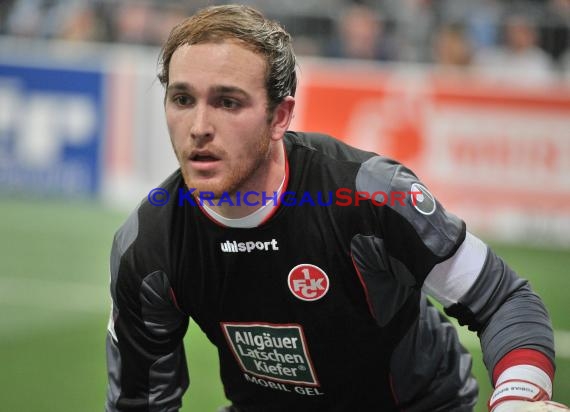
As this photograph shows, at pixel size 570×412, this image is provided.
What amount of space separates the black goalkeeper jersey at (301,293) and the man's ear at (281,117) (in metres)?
0.17

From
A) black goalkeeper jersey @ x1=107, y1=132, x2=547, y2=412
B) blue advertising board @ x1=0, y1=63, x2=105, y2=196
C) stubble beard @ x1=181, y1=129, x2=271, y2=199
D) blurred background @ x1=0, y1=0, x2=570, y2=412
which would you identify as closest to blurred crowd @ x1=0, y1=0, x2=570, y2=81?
blurred background @ x1=0, y1=0, x2=570, y2=412

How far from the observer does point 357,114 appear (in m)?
11.7

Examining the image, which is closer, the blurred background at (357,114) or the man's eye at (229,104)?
the man's eye at (229,104)

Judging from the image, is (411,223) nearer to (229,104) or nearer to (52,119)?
(229,104)

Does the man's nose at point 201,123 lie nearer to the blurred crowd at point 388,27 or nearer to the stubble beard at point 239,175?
the stubble beard at point 239,175

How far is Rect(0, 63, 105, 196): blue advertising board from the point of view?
1241cm

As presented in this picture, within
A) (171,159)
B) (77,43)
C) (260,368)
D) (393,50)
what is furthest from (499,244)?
(260,368)

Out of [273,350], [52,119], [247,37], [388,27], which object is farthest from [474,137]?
[247,37]

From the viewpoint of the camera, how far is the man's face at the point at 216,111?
3127 millimetres

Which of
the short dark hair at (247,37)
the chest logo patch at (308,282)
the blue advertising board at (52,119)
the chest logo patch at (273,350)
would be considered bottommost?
the blue advertising board at (52,119)

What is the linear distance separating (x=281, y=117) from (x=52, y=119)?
9539 millimetres

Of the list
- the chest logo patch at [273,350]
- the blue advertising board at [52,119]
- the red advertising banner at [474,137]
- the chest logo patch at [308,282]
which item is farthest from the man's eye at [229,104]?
the blue advertising board at [52,119]

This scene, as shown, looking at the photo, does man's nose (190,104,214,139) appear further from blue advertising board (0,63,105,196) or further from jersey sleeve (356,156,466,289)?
blue advertising board (0,63,105,196)

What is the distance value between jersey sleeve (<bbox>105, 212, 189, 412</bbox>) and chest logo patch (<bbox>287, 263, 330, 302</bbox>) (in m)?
0.42
